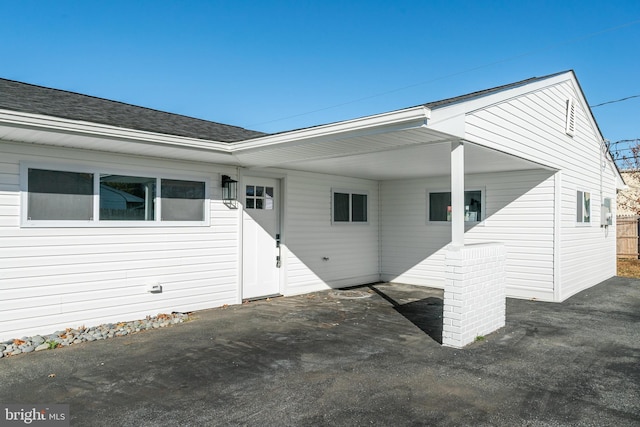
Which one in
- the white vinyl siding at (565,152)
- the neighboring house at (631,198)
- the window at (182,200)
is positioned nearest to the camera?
the white vinyl siding at (565,152)

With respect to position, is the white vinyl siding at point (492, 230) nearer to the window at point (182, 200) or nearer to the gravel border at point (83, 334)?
the window at point (182, 200)

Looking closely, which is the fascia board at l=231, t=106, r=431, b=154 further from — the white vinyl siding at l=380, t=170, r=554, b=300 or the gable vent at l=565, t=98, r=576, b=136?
the gable vent at l=565, t=98, r=576, b=136

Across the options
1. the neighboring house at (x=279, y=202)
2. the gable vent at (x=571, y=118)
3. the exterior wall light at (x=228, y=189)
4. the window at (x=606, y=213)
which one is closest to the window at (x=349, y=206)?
A: the neighboring house at (x=279, y=202)

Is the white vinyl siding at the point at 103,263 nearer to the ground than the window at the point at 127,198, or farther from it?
nearer to the ground

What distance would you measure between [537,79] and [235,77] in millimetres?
13991

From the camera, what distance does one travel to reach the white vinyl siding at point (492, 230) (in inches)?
309

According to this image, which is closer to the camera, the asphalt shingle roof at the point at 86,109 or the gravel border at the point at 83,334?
the gravel border at the point at 83,334

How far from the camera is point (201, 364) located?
4262 mm

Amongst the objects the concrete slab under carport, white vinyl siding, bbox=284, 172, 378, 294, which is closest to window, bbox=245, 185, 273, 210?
white vinyl siding, bbox=284, 172, 378, 294

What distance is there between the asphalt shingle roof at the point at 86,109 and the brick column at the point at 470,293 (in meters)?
3.79

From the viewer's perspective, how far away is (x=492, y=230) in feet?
27.9

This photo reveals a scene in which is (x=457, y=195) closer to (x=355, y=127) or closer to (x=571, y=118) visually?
(x=355, y=127)

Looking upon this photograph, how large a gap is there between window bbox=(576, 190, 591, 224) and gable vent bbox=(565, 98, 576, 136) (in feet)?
4.81

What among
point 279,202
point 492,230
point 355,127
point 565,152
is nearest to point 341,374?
point 355,127
